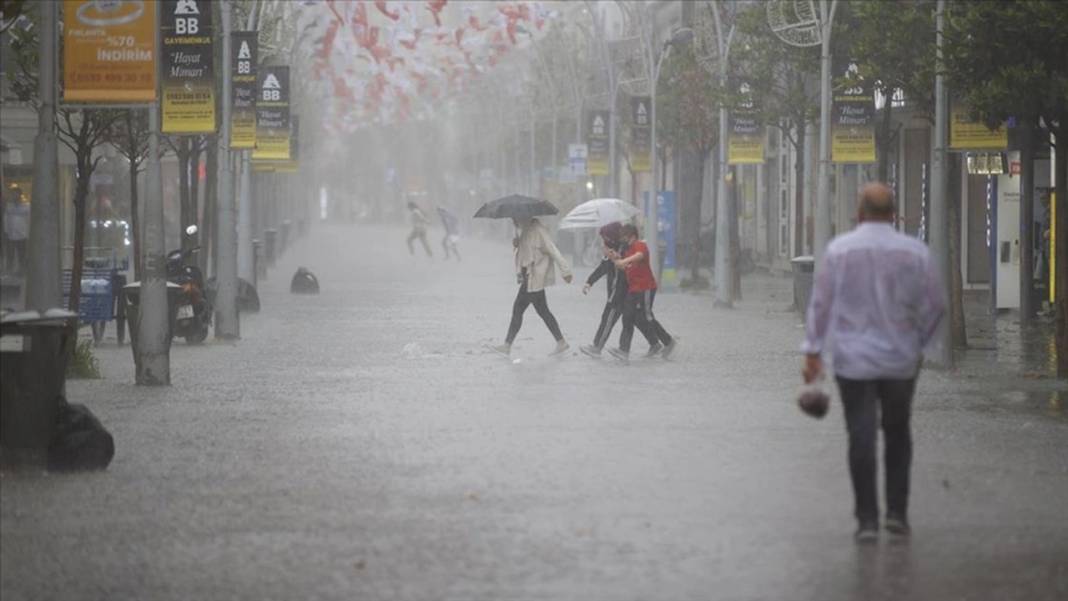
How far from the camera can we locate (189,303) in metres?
28.7

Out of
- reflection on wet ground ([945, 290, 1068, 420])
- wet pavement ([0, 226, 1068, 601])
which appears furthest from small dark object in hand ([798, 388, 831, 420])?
reflection on wet ground ([945, 290, 1068, 420])

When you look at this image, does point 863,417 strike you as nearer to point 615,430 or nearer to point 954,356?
point 615,430

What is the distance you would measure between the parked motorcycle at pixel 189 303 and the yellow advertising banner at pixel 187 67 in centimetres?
517

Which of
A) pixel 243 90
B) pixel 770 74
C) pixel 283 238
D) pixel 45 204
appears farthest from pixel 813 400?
pixel 283 238

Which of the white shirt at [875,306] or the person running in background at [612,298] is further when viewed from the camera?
the person running in background at [612,298]

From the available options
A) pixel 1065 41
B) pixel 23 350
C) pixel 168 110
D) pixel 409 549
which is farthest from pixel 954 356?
pixel 409 549

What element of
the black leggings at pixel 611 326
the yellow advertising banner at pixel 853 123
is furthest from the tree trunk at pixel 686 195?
the black leggings at pixel 611 326

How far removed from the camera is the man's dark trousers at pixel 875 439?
10.8 m

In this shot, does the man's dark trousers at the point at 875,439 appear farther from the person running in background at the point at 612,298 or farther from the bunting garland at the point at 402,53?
the bunting garland at the point at 402,53

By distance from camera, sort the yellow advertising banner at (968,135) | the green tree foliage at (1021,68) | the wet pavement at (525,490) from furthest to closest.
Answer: the yellow advertising banner at (968,135), the green tree foliage at (1021,68), the wet pavement at (525,490)

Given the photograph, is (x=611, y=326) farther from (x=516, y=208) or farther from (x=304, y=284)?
(x=304, y=284)

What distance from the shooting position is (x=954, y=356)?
25.9 meters

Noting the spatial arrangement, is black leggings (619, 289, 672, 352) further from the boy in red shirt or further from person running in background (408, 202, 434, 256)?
person running in background (408, 202, 434, 256)

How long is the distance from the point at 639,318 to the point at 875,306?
48.9 ft
